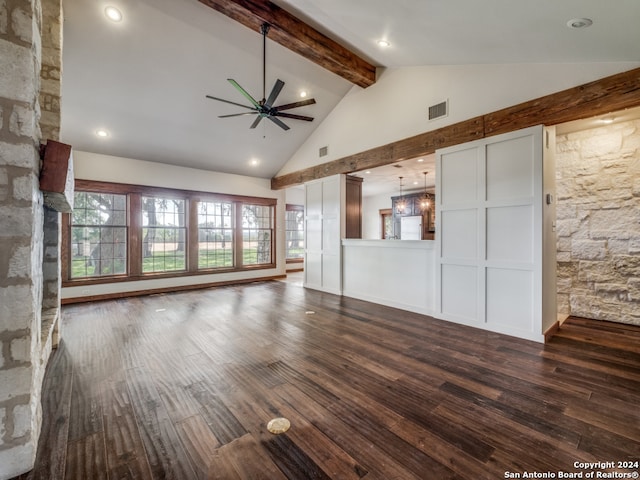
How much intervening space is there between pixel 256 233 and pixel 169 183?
2578mm

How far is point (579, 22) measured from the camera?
2.27 m

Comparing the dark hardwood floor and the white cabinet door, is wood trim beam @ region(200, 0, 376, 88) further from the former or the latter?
the dark hardwood floor

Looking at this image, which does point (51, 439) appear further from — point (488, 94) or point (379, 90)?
point (379, 90)

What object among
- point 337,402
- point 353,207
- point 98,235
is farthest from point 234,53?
point 337,402

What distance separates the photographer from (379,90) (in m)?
4.96

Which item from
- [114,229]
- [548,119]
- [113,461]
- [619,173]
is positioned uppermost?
[548,119]

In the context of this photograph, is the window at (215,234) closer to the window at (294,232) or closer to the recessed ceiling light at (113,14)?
the window at (294,232)

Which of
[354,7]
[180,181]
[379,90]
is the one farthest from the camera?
[180,181]

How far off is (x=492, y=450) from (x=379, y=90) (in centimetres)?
514

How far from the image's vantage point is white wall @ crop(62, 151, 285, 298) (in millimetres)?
5562

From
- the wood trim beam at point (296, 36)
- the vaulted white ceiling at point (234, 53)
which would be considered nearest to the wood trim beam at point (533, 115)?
the vaulted white ceiling at point (234, 53)

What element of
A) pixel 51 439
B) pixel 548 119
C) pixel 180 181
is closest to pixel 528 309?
pixel 548 119

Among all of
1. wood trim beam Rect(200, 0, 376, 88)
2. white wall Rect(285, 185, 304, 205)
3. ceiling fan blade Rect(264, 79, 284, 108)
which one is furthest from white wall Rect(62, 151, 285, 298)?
wood trim beam Rect(200, 0, 376, 88)

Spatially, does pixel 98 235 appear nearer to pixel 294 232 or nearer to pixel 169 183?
pixel 169 183
